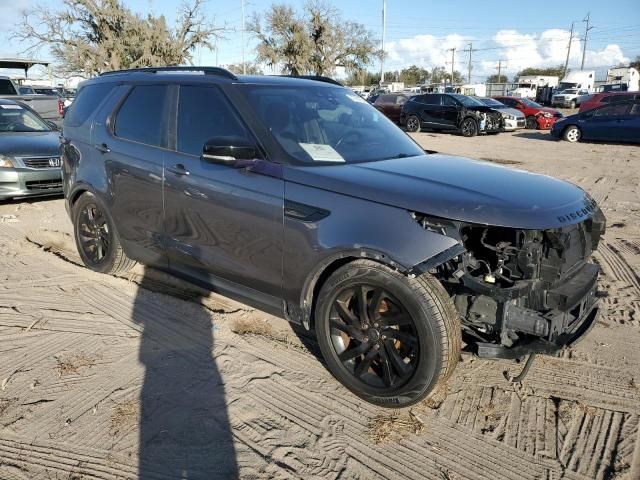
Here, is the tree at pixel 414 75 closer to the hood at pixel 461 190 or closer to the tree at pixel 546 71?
the tree at pixel 546 71

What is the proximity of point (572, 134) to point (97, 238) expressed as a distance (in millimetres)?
18988

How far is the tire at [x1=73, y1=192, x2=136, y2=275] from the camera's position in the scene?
15.8 ft

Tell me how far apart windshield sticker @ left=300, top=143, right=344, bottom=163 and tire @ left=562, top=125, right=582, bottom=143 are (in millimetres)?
18649

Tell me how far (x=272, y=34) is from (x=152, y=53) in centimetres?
1440

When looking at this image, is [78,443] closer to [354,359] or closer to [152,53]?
[354,359]

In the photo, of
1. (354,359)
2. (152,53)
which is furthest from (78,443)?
(152,53)

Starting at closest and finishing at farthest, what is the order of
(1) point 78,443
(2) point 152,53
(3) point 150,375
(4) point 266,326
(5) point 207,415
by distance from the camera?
(1) point 78,443 < (5) point 207,415 < (3) point 150,375 < (4) point 266,326 < (2) point 152,53

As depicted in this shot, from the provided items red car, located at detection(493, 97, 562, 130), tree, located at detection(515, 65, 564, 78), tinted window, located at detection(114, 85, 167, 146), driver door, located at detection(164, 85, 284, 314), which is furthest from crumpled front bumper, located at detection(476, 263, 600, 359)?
tree, located at detection(515, 65, 564, 78)

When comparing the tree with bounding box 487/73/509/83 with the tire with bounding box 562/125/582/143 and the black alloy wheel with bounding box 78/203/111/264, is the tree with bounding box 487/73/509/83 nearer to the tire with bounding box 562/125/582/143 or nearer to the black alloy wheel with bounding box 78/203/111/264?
the tire with bounding box 562/125/582/143

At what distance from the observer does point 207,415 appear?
9.85 ft

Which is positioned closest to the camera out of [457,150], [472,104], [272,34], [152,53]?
[457,150]

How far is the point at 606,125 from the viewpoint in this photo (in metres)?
18.4

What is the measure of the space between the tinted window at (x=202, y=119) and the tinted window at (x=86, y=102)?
1.27 metres

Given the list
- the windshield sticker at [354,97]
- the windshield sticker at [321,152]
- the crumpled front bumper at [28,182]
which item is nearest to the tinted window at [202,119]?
the windshield sticker at [321,152]
